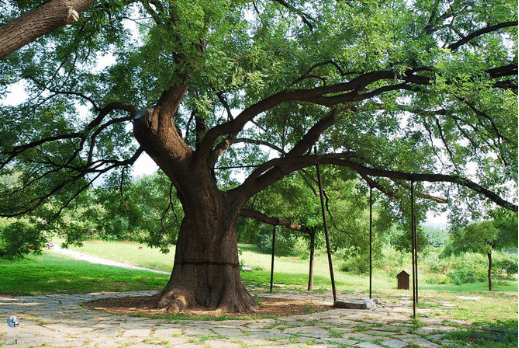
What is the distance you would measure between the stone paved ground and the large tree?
6.82 feet

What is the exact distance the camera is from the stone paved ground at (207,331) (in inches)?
205

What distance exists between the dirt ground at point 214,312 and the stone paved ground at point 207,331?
573 mm

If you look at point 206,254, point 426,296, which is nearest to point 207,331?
point 206,254

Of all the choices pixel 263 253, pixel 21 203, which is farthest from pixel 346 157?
pixel 263 253

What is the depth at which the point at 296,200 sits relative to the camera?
14.0 m

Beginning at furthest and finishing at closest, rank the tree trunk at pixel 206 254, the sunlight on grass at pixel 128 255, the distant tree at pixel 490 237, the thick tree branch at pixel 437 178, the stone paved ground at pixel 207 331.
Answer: the sunlight on grass at pixel 128 255
the distant tree at pixel 490 237
the tree trunk at pixel 206 254
the thick tree branch at pixel 437 178
the stone paved ground at pixel 207 331

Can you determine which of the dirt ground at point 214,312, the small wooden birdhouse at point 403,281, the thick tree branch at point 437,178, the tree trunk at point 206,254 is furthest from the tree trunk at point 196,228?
the small wooden birdhouse at point 403,281

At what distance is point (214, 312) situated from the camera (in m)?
8.47

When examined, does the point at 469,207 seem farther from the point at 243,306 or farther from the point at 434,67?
the point at 243,306

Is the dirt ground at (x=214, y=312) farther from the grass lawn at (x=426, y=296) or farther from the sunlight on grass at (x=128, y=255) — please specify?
the sunlight on grass at (x=128, y=255)

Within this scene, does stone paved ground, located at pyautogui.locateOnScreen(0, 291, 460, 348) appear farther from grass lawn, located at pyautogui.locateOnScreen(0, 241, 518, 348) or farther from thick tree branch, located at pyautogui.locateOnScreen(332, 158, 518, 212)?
thick tree branch, located at pyautogui.locateOnScreen(332, 158, 518, 212)

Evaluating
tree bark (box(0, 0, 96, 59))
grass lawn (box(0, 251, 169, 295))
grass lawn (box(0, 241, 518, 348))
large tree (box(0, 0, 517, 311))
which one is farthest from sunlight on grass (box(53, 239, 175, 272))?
tree bark (box(0, 0, 96, 59))

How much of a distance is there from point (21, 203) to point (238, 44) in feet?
25.5

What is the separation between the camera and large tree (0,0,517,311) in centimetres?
703
